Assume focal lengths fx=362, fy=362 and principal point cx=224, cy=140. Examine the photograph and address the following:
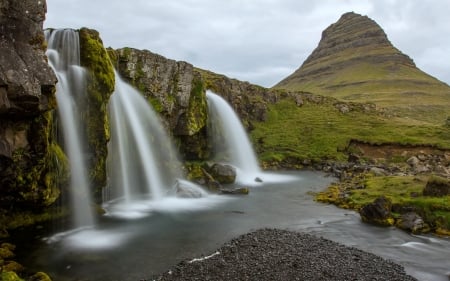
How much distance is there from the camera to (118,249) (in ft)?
69.9

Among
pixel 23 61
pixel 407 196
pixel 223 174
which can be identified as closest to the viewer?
pixel 23 61

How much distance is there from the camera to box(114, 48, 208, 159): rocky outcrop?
150ft

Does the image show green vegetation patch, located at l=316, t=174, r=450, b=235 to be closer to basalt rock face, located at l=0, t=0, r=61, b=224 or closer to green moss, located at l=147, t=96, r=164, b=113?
green moss, located at l=147, t=96, r=164, b=113

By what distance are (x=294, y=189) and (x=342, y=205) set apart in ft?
32.7

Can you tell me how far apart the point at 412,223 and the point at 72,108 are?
84.3 ft

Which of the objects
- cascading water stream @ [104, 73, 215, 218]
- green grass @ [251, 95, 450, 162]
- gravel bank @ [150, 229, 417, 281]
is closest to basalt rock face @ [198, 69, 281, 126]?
green grass @ [251, 95, 450, 162]

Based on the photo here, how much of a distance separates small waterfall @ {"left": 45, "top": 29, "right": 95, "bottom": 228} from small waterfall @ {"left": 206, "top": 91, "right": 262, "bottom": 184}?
3118 cm

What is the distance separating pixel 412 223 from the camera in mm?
25172

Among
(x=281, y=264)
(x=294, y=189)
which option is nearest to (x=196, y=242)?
(x=281, y=264)

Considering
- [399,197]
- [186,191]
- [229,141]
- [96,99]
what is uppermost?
[96,99]

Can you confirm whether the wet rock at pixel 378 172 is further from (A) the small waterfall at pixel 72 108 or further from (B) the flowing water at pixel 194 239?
(A) the small waterfall at pixel 72 108

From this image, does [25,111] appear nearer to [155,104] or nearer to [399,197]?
[155,104]

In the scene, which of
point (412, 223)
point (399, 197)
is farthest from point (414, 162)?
point (412, 223)

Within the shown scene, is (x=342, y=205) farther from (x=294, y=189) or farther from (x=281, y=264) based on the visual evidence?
(x=281, y=264)
